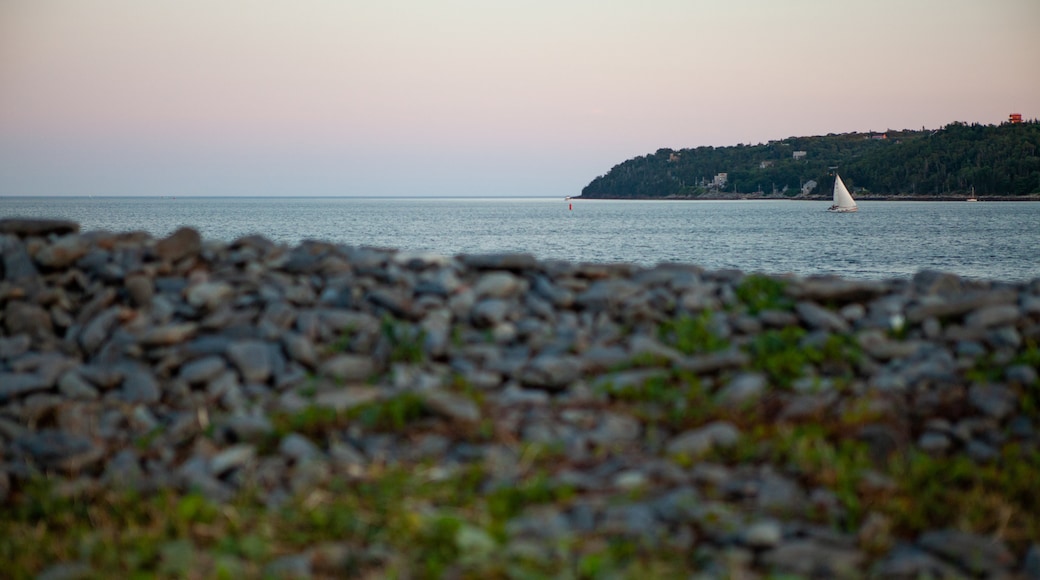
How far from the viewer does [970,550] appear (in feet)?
14.3

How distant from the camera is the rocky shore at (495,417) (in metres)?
4.39

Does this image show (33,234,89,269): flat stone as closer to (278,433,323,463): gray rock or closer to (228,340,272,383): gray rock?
(228,340,272,383): gray rock

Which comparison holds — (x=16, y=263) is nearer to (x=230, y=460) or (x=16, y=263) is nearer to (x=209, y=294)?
(x=209, y=294)

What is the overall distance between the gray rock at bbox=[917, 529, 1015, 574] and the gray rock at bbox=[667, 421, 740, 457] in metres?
1.22

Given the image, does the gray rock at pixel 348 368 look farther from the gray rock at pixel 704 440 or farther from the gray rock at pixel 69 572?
the gray rock at pixel 704 440

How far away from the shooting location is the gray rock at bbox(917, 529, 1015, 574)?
14.0ft

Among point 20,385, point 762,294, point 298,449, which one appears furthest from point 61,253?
point 762,294

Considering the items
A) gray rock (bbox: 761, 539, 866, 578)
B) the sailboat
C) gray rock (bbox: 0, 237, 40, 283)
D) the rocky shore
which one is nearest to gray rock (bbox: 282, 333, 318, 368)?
the rocky shore

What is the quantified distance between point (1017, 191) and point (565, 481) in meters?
186

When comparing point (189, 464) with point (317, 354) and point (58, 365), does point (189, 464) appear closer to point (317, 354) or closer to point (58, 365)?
point (317, 354)

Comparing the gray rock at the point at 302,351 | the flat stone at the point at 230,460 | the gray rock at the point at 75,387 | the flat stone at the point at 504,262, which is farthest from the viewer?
the flat stone at the point at 504,262

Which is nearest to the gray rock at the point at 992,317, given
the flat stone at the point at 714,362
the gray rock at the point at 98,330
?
the flat stone at the point at 714,362

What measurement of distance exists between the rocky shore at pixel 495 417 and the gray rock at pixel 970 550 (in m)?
0.01

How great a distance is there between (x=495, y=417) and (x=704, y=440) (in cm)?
136
